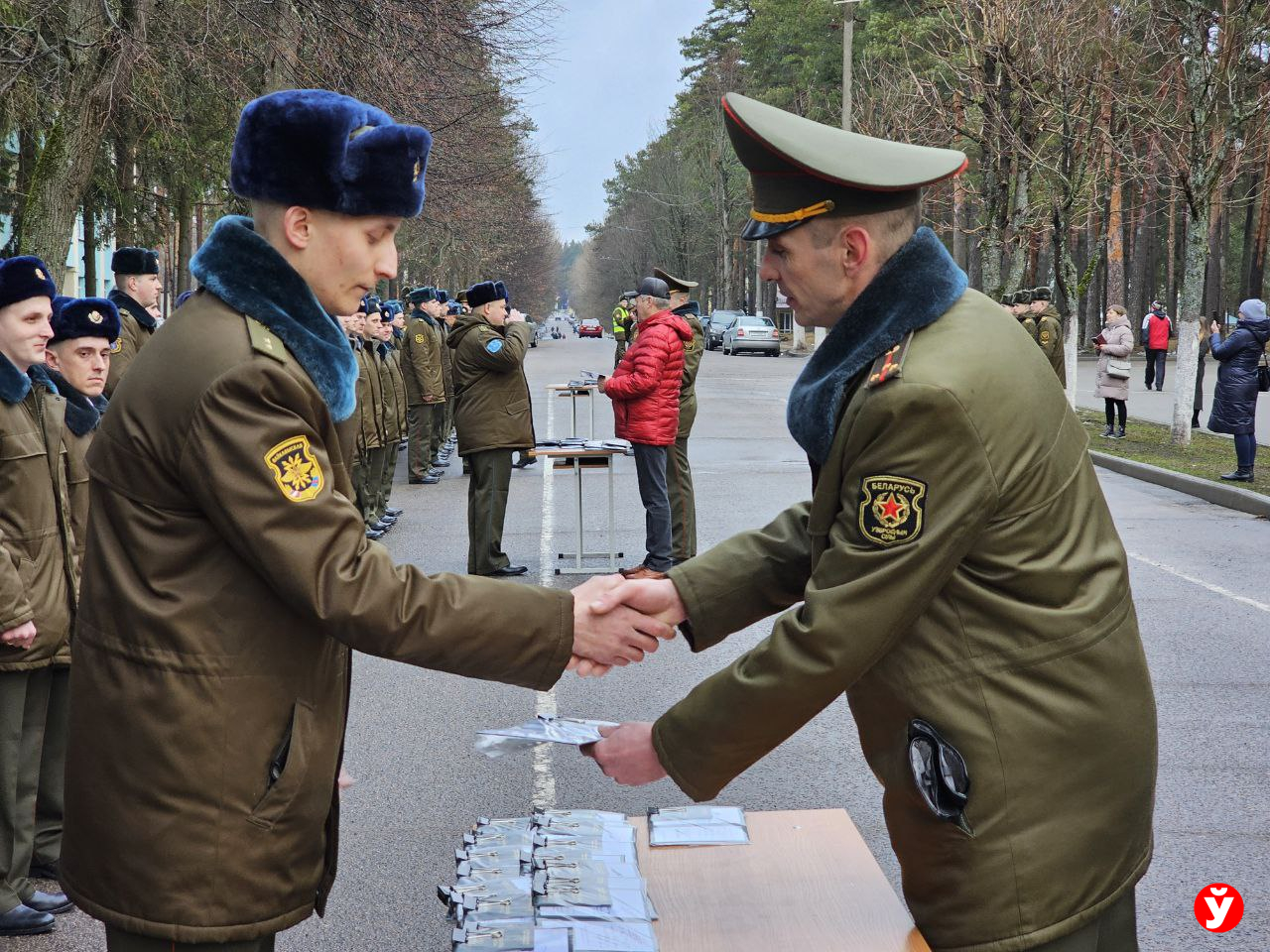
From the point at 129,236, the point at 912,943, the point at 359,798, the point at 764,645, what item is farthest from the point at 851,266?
the point at 129,236

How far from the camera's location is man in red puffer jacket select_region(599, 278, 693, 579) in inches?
408

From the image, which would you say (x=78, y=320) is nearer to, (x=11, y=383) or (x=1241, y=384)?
(x=11, y=383)

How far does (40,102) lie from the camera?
13.1m

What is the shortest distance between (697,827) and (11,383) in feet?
8.83

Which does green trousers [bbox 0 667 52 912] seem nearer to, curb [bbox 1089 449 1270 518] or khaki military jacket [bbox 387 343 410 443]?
curb [bbox 1089 449 1270 518]

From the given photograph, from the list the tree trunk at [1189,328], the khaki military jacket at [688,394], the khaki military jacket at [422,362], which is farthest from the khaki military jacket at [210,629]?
the tree trunk at [1189,328]

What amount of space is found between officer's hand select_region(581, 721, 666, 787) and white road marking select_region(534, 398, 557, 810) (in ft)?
4.26

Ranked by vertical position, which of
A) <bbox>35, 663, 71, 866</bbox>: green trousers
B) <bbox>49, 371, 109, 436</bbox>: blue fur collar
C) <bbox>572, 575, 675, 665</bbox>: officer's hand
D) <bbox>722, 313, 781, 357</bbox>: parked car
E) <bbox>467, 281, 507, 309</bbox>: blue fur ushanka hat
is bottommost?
<bbox>722, 313, 781, 357</bbox>: parked car

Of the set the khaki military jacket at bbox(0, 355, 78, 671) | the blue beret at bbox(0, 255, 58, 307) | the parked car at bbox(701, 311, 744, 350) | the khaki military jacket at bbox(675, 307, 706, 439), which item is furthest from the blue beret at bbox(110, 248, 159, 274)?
the parked car at bbox(701, 311, 744, 350)

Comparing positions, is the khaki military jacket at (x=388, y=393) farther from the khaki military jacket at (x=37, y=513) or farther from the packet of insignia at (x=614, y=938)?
the packet of insignia at (x=614, y=938)

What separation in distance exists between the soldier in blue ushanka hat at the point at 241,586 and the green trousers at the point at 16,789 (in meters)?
2.18

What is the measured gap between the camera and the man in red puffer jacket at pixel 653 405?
1036 cm

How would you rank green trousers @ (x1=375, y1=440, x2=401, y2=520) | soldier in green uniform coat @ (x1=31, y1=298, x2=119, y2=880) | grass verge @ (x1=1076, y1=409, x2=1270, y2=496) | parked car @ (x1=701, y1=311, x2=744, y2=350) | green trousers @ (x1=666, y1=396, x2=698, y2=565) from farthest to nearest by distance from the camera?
parked car @ (x1=701, y1=311, x2=744, y2=350) < grass verge @ (x1=1076, y1=409, x2=1270, y2=496) < green trousers @ (x1=375, y1=440, x2=401, y2=520) < green trousers @ (x1=666, y1=396, x2=698, y2=565) < soldier in green uniform coat @ (x1=31, y1=298, x2=119, y2=880)

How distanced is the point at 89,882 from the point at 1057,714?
1.73 m
